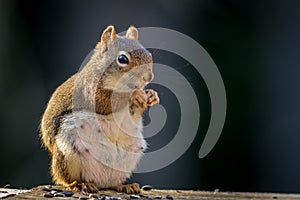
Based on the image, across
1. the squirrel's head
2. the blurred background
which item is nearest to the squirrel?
the squirrel's head

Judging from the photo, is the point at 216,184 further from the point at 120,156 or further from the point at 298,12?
the point at 120,156

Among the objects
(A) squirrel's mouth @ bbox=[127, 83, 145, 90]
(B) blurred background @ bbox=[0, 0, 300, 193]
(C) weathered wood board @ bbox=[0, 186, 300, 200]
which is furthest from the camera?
(B) blurred background @ bbox=[0, 0, 300, 193]

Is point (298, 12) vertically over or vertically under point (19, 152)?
over

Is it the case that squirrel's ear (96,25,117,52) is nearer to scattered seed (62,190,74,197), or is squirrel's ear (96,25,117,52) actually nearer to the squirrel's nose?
the squirrel's nose

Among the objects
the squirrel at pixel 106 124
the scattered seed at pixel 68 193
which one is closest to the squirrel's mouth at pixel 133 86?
the squirrel at pixel 106 124

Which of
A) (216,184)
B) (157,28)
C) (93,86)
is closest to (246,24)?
(157,28)

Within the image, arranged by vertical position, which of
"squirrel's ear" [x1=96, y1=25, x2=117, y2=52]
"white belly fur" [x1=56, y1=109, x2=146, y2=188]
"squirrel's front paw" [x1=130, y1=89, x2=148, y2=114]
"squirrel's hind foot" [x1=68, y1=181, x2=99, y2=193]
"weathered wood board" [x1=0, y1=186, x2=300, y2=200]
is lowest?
"weathered wood board" [x1=0, y1=186, x2=300, y2=200]

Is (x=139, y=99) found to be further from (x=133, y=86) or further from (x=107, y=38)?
(x=107, y=38)
